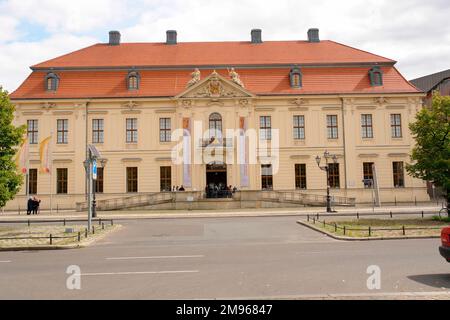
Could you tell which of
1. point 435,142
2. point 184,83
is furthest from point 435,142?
point 184,83

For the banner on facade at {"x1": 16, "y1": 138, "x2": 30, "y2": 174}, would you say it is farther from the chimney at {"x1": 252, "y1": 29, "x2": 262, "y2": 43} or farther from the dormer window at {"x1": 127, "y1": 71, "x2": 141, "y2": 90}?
the chimney at {"x1": 252, "y1": 29, "x2": 262, "y2": 43}

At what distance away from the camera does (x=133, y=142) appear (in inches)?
1657

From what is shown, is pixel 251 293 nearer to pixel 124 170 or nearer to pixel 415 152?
pixel 415 152

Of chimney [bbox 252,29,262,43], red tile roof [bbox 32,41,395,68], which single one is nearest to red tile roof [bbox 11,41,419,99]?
red tile roof [bbox 32,41,395,68]

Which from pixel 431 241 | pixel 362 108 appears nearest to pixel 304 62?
pixel 362 108

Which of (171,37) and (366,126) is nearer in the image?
(366,126)

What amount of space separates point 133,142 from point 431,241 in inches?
1269

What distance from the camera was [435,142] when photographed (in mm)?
22625

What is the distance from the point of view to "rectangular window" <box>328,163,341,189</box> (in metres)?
41.7

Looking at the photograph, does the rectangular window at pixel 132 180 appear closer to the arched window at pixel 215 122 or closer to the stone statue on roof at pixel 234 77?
the arched window at pixel 215 122

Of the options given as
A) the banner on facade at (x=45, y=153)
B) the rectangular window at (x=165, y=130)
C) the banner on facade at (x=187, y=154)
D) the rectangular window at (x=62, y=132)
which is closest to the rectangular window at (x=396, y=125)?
the banner on facade at (x=187, y=154)

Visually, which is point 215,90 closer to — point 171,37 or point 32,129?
point 171,37

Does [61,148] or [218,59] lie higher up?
[218,59]

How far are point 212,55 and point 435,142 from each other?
28.2 meters
